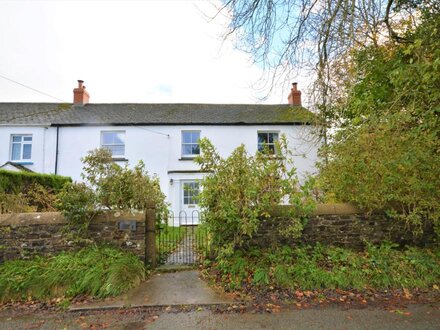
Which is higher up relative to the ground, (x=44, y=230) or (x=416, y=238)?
(x=44, y=230)

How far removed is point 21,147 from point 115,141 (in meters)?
5.11

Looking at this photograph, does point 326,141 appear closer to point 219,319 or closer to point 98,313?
point 219,319

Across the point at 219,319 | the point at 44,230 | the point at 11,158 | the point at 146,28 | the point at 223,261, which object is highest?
the point at 146,28

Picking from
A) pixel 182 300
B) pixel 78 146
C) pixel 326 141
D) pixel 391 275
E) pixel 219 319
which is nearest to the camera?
pixel 219 319

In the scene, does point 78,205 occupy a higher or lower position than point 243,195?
lower

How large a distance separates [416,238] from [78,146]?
1493 cm

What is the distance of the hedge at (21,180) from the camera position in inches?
371

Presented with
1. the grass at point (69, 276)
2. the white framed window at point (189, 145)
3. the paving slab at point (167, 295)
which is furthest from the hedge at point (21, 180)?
the paving slab at point (167, 295)

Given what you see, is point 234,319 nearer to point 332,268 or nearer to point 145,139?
point 332,268

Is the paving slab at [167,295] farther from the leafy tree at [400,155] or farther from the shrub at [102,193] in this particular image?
the leafy tree at [400,155]

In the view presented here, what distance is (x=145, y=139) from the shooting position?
14.5 meters

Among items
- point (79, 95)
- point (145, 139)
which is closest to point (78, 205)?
point (145, 139)

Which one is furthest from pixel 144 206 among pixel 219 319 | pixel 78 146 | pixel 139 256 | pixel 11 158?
pixel 11 158

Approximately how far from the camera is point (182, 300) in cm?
437
